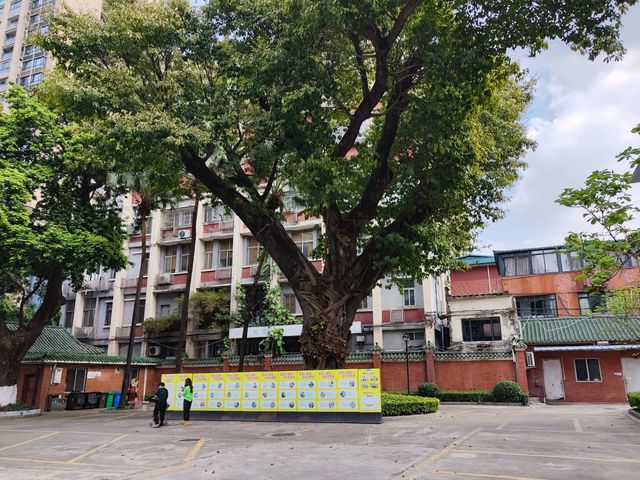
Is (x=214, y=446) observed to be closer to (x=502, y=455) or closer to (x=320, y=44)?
(x=502, y=455)

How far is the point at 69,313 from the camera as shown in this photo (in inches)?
1539

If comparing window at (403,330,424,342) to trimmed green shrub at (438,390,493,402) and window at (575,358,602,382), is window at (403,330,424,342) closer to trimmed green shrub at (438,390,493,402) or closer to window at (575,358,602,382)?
trimmed green shrub at (438,390,493,402)

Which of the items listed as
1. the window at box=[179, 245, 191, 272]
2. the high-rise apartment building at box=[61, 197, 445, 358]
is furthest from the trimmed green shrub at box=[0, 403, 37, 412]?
the window at box=[179, 245, 191, 272]

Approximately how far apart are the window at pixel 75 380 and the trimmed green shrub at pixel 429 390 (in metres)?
17.2

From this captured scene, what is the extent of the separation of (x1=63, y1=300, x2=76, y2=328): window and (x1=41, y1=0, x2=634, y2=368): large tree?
27562mm

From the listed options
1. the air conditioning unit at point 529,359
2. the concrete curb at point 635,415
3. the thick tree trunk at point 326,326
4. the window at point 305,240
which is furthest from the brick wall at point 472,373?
the thick tree trunk at point 326,326

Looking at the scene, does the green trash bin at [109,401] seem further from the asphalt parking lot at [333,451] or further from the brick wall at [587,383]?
the brick wall at [587,383]

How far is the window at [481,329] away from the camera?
93.8 feet

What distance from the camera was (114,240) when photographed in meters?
22.4

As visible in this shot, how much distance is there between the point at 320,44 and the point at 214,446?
944 centimetres

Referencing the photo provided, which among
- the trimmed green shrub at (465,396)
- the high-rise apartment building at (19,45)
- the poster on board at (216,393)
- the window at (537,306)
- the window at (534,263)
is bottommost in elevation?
the trimmed green shrub at (465,396)

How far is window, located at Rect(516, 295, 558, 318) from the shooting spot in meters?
32.8

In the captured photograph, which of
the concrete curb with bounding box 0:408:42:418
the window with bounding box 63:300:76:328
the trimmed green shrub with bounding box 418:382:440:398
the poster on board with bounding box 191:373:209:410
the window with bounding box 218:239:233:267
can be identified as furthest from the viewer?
the window with bounding box 63:300:76:328

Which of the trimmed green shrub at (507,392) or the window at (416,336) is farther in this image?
the window at (416,336)
